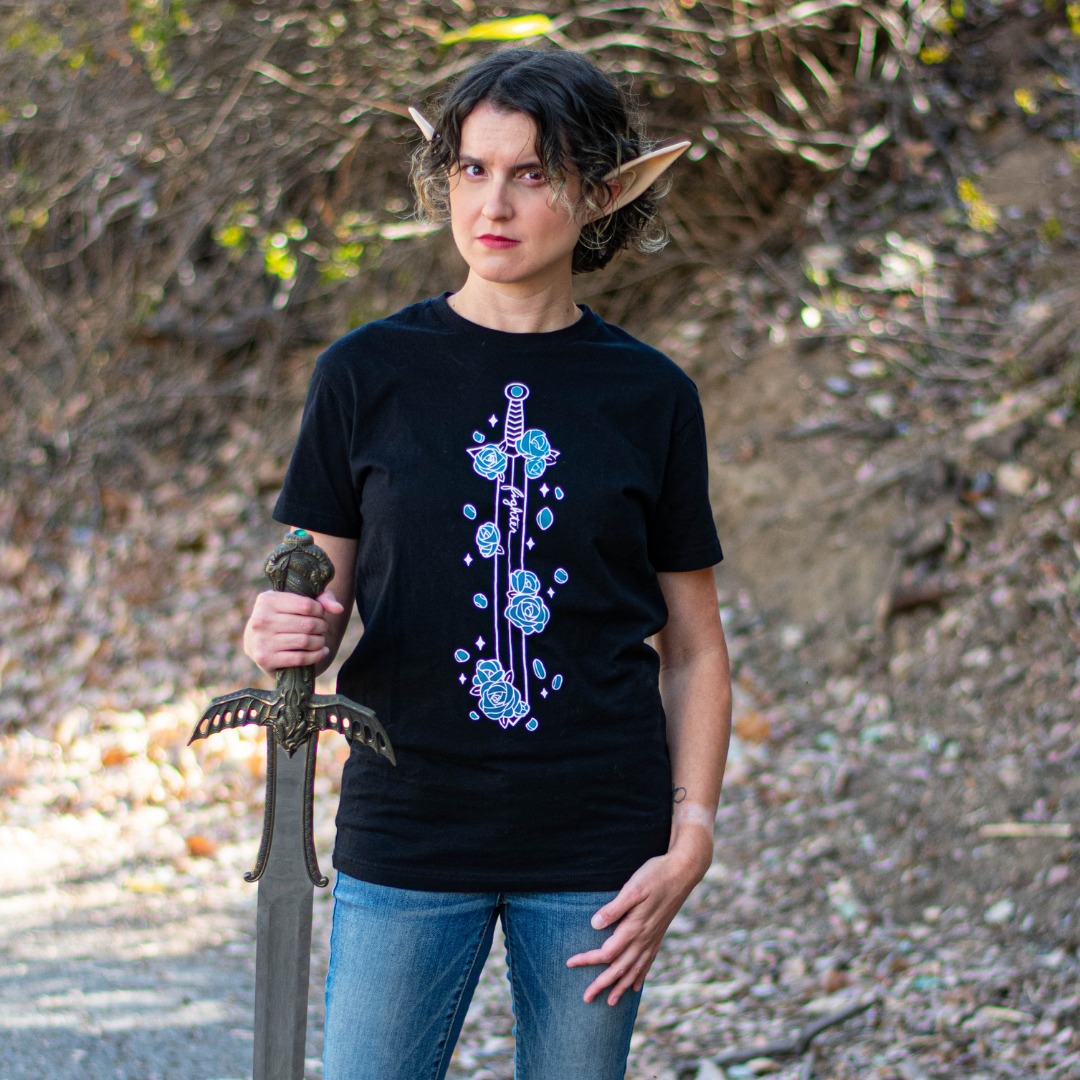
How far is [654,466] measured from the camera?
1.80m

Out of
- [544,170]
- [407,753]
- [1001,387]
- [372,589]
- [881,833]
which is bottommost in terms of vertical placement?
[881,833]

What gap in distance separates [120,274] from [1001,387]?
16.3ft

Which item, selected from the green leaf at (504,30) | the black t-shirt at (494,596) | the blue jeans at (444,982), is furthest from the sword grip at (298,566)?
the green leaf at (504,30)

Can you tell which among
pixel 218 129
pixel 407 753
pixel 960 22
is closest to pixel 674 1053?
pixel 407 753

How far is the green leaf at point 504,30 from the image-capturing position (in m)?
4.66

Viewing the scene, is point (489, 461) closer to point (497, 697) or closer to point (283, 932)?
point (497, 697)

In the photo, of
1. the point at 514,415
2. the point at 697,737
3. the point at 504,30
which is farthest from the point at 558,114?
the point at 504,30

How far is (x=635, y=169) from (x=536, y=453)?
20.0 inches

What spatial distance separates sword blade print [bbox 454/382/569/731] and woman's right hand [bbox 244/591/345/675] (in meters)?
0.20

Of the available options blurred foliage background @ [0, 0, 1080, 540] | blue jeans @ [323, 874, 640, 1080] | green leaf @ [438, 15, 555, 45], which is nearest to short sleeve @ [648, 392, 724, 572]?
blue jeans @ [323, 874, 640, 1080]

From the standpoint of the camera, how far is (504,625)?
5.59 ft

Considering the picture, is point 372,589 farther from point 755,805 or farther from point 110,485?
point 110,485

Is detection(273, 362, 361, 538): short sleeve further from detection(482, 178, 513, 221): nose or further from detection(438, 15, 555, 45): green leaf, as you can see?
detection(438, 15, 555, 45): green leaf

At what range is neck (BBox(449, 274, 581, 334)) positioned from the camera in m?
1.81
